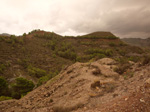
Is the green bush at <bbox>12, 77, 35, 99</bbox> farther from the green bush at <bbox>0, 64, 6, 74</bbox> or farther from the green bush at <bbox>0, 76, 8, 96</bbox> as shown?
the green bush at <bbox>0, 64, 6, 74</bbox>

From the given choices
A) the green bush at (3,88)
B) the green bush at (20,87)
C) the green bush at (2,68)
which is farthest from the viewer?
the green bush at (2,68)

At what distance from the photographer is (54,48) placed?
2202 inches

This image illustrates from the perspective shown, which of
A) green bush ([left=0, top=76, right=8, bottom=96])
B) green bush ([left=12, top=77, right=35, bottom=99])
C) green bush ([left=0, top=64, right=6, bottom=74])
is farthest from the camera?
green bush ([left=0, top=64, right=6, bottom=74])

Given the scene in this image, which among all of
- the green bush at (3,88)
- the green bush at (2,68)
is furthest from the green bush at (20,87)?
the green bush at (2,68)

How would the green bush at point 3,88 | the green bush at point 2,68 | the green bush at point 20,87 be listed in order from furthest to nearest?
the green bush at point 2,68
the green bush at point 3,88
the green bush at point 20,87

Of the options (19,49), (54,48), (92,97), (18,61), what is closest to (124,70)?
(92,97)

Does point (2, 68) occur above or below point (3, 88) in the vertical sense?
above

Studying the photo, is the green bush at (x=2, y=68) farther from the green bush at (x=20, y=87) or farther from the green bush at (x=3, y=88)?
the green bush at (x=20, y=87)

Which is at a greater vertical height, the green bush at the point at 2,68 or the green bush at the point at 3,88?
the green bush at the point at 2,68

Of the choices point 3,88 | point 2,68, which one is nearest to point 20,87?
point 3,88

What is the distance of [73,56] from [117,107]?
45.2 meters

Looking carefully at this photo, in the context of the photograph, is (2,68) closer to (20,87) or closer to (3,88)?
(3,88)

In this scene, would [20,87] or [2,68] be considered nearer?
[20,87]

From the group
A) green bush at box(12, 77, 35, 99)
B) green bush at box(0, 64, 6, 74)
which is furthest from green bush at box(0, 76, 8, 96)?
green bush at box(0, 64, 6, 74)
